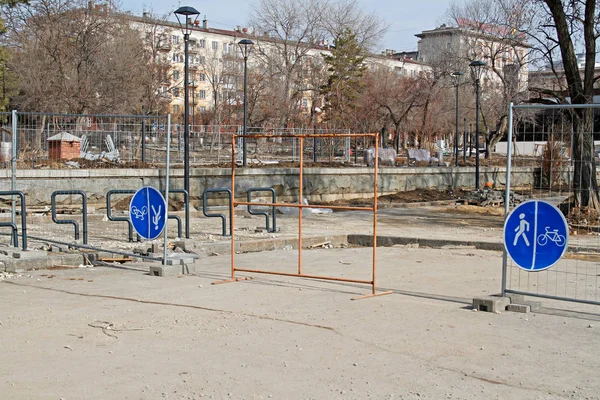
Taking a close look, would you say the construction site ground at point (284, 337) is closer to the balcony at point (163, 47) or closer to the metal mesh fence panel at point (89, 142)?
the metal mesh fence panel at point (89, 142)

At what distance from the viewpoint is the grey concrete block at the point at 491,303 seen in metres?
8.47

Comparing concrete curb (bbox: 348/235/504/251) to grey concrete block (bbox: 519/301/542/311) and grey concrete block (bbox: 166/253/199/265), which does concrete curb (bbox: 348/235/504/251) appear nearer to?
grey concrete block (bbox: 166/253/199/265)

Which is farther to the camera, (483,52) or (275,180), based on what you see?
(483,52)

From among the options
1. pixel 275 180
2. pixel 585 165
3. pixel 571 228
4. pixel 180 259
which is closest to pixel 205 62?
pixel 275 180

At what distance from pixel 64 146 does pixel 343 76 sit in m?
39.5

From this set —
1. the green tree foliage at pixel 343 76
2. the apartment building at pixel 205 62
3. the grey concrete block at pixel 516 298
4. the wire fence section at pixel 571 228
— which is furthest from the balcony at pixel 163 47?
the grey concrete block at pixel 516 298

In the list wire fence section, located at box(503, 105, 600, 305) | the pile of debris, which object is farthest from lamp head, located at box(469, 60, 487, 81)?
wire fence section, located at box(503, 105, 600, 305)

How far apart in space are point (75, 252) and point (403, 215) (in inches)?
490

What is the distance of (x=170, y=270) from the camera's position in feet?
36.3

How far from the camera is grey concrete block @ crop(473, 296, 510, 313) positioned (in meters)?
8.47

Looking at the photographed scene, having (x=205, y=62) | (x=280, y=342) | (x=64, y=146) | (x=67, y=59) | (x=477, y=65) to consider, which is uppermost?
(x=205, y=62)

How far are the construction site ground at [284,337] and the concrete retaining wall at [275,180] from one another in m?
9.79

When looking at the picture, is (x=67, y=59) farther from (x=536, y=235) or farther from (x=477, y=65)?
(x=536, y=235)

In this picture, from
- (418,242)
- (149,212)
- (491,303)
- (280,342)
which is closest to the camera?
(280,342)
